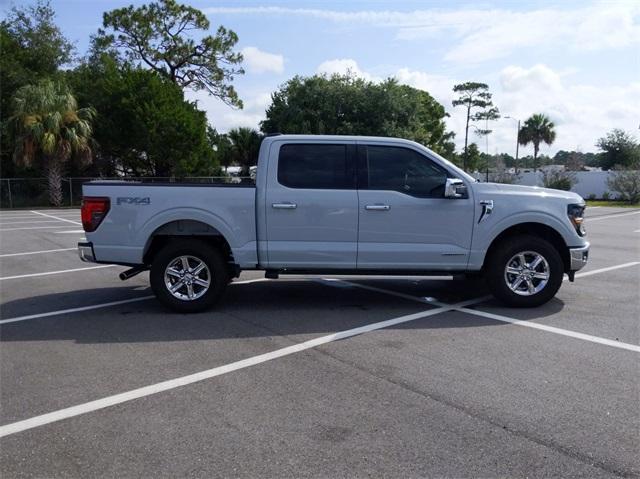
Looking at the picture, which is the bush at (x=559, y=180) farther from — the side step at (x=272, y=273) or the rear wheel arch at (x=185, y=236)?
the rear wheel arch at (x=185, y=236)

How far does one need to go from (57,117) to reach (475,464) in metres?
30.6

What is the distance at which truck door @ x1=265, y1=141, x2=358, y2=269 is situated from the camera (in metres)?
6.50

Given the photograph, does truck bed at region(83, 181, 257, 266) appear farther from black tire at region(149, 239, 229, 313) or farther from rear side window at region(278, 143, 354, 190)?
rear side window at region(278, 143, 354, 190)

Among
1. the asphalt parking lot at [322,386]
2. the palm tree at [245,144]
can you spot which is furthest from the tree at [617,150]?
the asphalt parking lot at [322,386]

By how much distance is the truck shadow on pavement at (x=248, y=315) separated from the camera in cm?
589

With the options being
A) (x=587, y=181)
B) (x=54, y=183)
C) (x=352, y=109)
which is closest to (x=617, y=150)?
(x=587, y=181)

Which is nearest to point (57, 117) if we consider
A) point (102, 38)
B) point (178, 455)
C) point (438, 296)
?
point (102, 38)

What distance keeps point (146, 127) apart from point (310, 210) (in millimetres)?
27769

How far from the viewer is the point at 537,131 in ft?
225

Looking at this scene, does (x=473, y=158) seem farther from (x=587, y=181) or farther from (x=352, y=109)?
(x=352, y=109)

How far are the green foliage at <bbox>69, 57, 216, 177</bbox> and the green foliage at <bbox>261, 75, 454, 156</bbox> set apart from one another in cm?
704

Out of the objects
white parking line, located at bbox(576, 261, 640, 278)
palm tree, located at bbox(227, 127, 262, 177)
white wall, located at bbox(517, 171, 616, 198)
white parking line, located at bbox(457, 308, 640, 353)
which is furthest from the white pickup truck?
palm tree, located at bbox(227, 127, 262, 177)

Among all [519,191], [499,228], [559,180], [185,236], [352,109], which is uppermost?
[352,109]

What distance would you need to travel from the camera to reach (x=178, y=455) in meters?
3.35
